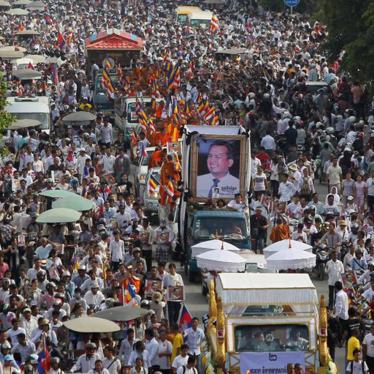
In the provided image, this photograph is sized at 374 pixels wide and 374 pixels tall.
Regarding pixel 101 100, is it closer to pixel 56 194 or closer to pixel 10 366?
pixel 56 194

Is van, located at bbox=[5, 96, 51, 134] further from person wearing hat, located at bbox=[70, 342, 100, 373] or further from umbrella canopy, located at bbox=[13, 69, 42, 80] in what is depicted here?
person wearing hat, located at bbox=[70, 342, 100, 373]

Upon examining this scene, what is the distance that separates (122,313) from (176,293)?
2677 millimetres

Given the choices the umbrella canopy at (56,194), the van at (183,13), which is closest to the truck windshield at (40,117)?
the umbrella canopy at (56,194)

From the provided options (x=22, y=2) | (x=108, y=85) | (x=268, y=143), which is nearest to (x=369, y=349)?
(x=268, y=143)

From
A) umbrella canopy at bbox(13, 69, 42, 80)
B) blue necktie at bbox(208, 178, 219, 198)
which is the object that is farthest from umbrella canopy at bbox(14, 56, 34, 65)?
blue necktie at bbox(208, 178, 219, 198)

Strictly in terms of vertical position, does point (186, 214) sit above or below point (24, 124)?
below

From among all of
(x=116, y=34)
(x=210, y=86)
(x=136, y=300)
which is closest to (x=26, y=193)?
(x=136, y=300)

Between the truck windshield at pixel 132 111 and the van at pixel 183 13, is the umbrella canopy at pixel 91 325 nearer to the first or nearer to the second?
the truck windshield at pixel 132 111

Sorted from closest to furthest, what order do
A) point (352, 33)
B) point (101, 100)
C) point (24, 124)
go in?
1. point (24, 124)
2. point (352, 33)
3. point (101, 100)

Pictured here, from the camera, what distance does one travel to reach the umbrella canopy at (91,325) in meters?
27.4

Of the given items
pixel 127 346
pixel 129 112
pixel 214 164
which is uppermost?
pixel 214 164

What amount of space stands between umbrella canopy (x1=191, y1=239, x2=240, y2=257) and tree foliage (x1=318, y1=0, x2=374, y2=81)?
15814 mm

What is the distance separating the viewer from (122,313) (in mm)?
28578

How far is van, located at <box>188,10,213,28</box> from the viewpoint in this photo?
290 ft
